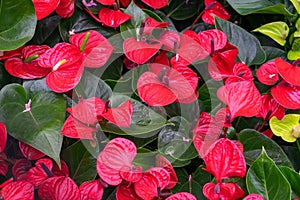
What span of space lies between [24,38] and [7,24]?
0.15 ft

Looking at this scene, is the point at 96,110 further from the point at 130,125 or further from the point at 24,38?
the point at 24,38

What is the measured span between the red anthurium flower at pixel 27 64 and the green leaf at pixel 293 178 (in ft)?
1.56

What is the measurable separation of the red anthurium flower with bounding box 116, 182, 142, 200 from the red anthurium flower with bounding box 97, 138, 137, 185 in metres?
0.03

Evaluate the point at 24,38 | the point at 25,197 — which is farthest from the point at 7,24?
the point at 25,197

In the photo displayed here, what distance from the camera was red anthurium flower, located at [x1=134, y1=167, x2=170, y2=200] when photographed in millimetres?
775

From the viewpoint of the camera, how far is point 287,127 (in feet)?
2.99

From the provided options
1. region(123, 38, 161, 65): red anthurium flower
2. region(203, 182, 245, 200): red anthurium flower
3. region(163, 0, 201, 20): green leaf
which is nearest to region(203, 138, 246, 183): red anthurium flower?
region(203, 182, 245, 200): red anthurium flower

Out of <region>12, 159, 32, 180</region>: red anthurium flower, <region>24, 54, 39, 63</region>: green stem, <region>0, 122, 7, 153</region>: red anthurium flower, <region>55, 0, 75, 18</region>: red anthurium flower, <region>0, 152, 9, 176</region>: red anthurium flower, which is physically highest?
<region>55, 0, 75, 18</region>: red anthurium flower

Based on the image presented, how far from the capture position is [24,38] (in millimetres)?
840

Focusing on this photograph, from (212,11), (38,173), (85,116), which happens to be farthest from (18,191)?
(212,11)

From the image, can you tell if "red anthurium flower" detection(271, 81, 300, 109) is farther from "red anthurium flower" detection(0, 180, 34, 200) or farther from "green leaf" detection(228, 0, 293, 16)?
"red anthurium flower" detection(0, 180, 34, 200)

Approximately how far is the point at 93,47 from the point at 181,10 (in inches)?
12.5

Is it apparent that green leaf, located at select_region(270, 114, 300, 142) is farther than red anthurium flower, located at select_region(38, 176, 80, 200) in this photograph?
Yes

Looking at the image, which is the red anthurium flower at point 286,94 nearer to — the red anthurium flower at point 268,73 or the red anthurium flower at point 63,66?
the red anthurium flower at point 268,73
